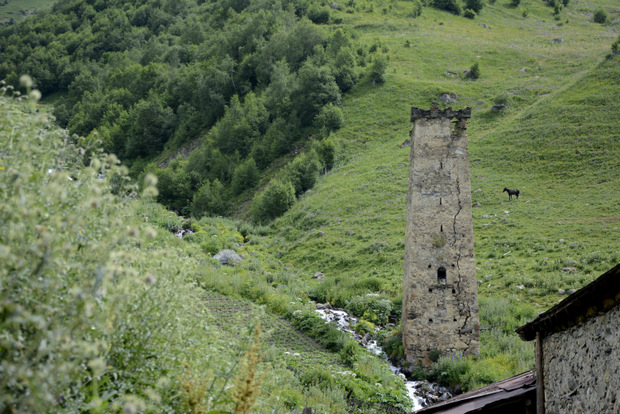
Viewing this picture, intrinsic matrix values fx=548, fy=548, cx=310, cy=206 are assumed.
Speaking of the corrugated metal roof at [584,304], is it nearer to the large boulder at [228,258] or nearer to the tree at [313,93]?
the large boulder at [228,258]

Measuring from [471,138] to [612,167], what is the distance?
11.8 m

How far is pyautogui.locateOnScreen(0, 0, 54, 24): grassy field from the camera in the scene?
170m

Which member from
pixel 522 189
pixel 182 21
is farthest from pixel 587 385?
pixel 182 21

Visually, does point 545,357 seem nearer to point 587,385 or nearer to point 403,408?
point 587,385

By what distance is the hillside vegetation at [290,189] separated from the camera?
4.83 metres

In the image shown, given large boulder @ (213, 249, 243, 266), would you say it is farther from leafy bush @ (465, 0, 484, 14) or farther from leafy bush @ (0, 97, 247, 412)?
leafy bush @ (465, 0, 484, 14)

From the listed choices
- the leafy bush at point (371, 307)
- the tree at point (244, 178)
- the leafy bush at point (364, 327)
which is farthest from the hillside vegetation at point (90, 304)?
the tree at point (244, 178)

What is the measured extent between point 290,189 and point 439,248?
2249 cm

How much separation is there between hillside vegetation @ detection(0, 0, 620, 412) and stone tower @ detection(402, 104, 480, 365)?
0.91 meters

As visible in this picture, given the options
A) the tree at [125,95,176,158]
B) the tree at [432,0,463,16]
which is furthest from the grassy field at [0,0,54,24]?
the tree at [432,0,463,16]

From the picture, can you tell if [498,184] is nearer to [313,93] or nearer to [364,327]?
[364,327]

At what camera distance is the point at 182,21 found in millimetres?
109500

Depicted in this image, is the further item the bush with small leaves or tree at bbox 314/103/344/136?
the bush with small leaves

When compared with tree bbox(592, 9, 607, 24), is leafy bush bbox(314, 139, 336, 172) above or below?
above
